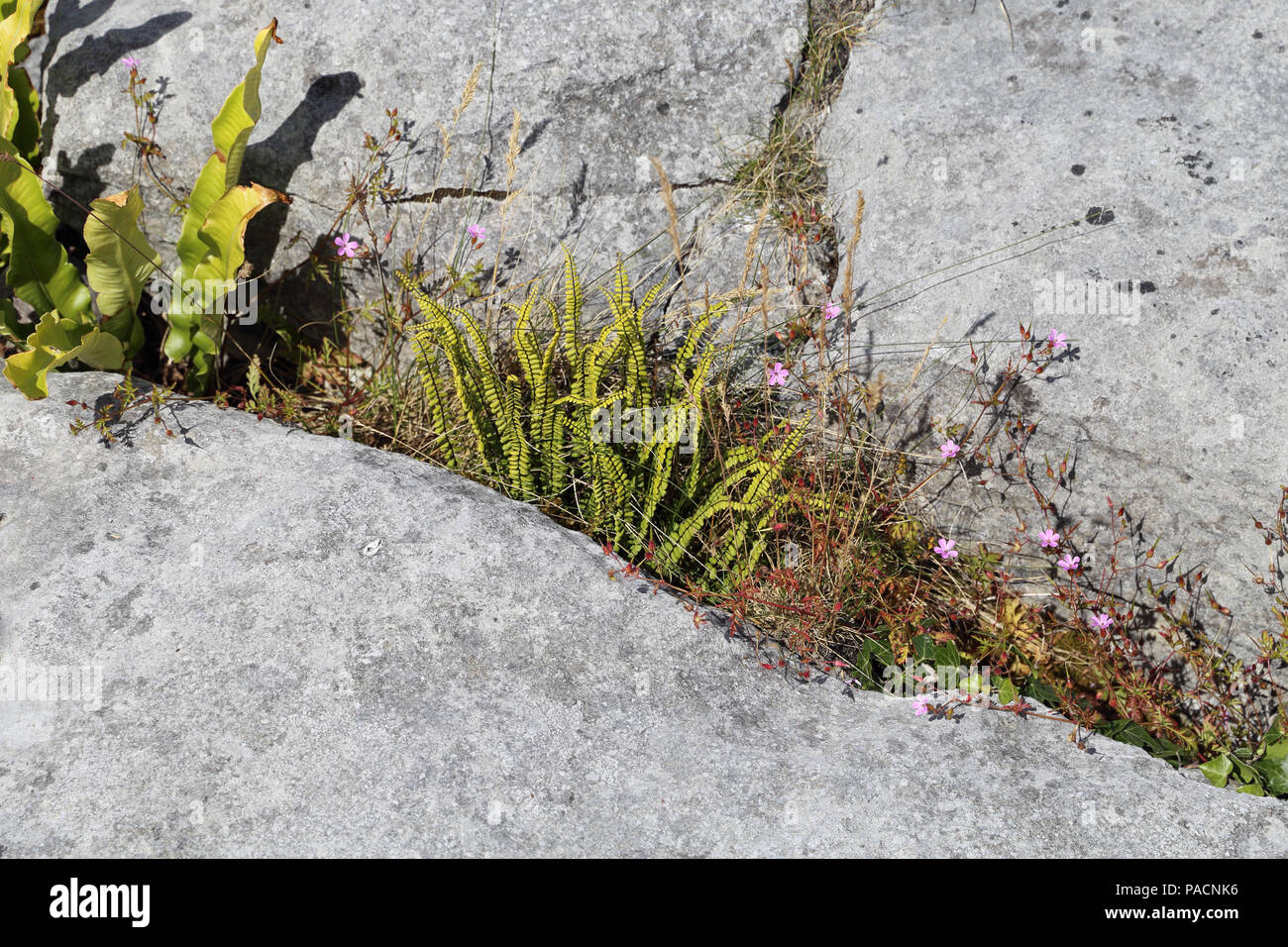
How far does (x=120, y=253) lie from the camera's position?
329cm

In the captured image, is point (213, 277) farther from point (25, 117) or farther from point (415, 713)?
point (415, 713)

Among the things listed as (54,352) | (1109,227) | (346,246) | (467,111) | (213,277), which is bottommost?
(54,352)

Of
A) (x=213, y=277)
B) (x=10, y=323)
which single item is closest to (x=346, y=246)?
(x=213, y=277)

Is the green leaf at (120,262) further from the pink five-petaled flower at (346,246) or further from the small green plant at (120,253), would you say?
the pink five-petaled flower at (346,246)

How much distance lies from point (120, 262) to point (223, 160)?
1.66ft

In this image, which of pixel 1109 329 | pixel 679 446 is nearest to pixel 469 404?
pixel 679 446

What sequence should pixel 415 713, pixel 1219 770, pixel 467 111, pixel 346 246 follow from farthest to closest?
pixel 467 111 → pixel 346 246 → pixel 1219 770 → pixel 415 713

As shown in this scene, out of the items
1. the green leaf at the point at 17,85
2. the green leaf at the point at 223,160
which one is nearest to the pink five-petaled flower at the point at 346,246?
the green leaf at the point at 223,160

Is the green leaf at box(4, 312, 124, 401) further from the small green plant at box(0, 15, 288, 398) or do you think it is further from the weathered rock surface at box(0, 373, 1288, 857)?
the weathered rock surface at box(0, 373, 1288, 857)

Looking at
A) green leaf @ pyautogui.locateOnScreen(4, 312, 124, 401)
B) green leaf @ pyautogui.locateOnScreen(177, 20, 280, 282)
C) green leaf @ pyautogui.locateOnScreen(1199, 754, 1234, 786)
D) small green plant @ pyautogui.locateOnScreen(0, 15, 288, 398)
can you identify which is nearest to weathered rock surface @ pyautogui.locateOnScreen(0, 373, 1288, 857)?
green leaf @ pyautogui.locateOnScreen(1199, 754, 1234, 786)

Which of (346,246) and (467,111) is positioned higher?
(467,111)

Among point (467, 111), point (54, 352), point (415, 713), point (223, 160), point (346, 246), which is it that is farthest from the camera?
point (467, 111)

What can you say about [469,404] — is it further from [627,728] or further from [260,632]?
[627,728]

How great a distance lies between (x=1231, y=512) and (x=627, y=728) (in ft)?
6.65
